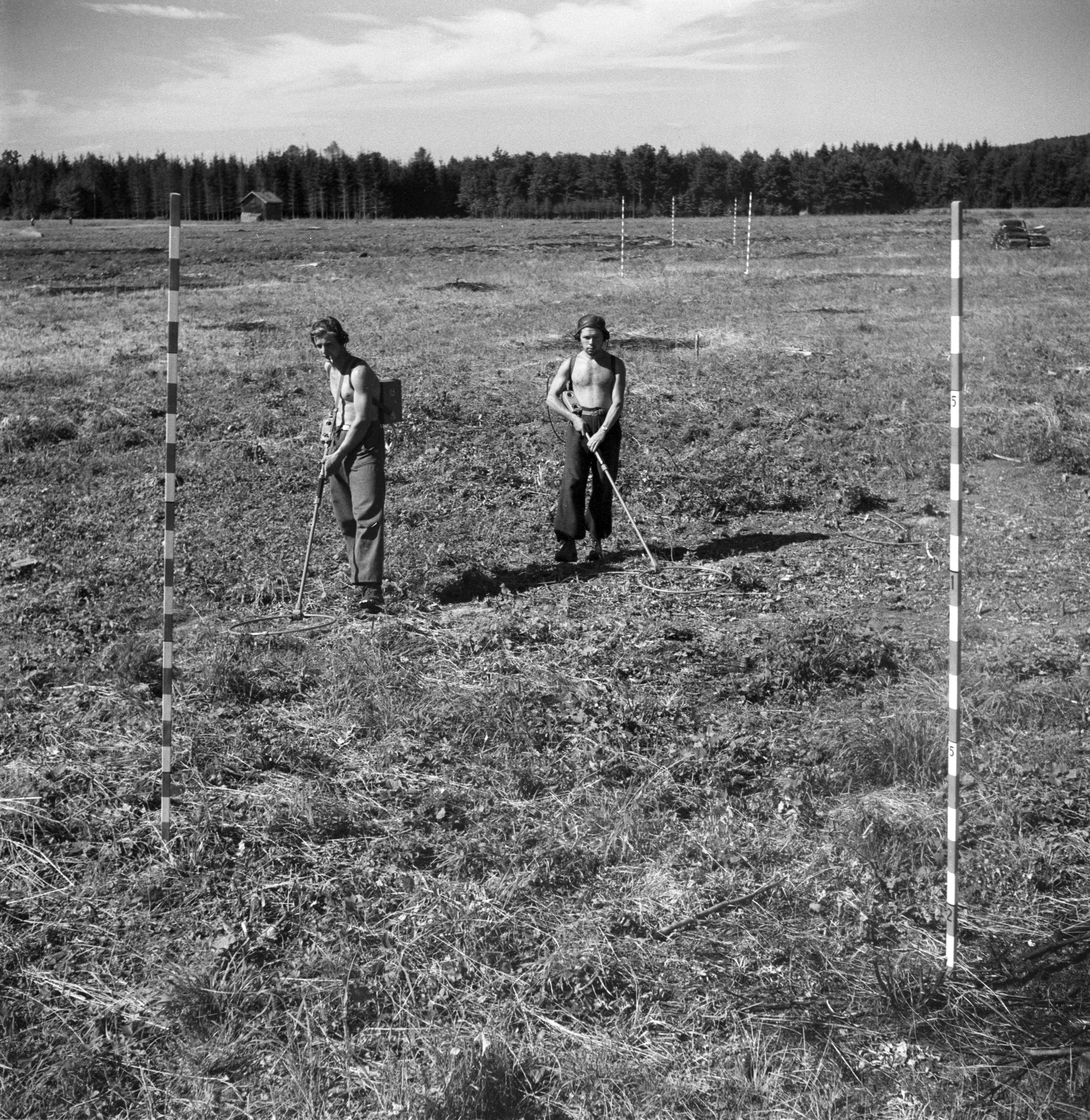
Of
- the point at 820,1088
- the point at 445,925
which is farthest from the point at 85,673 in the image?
the point at 820,1088

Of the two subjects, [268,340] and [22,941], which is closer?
[22,941]

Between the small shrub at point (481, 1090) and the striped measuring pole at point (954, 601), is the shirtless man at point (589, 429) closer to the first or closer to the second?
the striped measuring pole at point (954, 601)

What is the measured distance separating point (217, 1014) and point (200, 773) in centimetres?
161

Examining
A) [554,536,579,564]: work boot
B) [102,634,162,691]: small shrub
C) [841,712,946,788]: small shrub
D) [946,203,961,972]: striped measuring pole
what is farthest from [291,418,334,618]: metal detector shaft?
[946,203,961,972]: striped measuring pole

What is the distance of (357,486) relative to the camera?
305 inches

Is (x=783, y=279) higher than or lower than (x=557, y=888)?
higher

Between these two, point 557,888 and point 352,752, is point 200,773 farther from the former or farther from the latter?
point 557,888

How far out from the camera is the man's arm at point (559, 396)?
856 cm

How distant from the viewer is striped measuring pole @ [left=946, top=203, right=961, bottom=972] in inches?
159

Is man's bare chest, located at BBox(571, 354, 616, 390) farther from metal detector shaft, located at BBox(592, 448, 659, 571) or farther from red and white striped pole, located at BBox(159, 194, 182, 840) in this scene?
red and white striped pole, located at BBox(159, 194, 182, 840)

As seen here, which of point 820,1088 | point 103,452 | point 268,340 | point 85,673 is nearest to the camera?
point 820,1088

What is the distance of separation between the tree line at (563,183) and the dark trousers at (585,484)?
86330 mm

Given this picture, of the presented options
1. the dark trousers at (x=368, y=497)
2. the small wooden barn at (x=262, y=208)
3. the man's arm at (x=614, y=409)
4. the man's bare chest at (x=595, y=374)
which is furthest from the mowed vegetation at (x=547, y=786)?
the small wooden barn at (x=262, y=208)

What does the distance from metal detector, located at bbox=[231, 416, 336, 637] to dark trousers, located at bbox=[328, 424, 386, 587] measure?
15 cm
